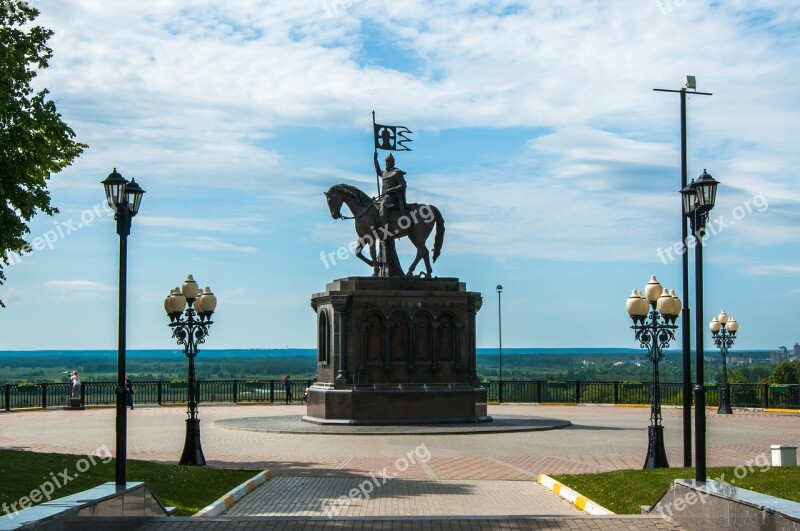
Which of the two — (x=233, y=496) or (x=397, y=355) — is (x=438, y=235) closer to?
(x=397, y=355)

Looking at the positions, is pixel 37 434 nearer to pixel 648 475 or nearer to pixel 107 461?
pixel 107 461

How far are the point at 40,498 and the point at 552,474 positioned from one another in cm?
889

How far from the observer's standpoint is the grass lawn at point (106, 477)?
14.6 metres

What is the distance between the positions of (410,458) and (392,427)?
7.06 metres

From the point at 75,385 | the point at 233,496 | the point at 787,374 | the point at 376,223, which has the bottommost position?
the point at 787,374

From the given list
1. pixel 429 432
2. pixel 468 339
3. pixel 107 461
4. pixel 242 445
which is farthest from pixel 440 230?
pixel 107 461

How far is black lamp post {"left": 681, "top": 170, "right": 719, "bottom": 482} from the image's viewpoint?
13906 mm

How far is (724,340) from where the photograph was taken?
40.1 meters

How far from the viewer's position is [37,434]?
2891cm

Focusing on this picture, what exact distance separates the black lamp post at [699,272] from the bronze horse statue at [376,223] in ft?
56.1

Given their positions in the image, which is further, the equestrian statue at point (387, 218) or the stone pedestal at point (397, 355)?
the equestrian statue at point (387, 218)

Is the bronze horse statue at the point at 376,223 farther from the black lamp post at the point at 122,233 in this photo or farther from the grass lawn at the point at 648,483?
the black lamp post at the point at 122,233

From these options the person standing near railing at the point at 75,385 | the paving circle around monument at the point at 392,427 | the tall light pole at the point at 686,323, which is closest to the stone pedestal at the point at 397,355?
the paving circle around monument at the point at 392,427

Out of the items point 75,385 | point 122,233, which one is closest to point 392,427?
point 122,233
